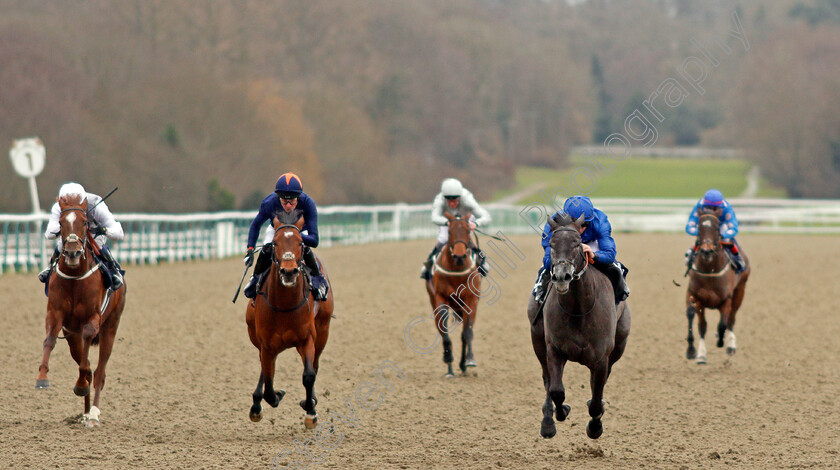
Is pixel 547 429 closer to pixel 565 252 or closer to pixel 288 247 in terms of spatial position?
pixel 565 252

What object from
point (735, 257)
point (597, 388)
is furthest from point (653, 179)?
point (597, 388)

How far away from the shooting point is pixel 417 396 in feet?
29.0

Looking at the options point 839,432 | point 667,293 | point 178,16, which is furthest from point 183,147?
point 839,432

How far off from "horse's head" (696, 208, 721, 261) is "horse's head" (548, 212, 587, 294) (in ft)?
15.6

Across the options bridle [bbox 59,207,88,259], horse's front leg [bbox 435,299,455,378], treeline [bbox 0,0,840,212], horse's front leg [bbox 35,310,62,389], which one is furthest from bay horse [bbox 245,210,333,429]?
treeline [bbox 0,0,840,212]

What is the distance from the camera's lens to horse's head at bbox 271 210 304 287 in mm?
6559

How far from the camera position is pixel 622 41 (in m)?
98.6

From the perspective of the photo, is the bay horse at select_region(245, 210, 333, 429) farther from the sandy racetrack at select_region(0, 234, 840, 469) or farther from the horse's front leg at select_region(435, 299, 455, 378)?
the horse's front leg at select_region(435, 299, 455, 378)

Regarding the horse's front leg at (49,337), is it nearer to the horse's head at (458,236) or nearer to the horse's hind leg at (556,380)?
the horse's hind leg at (556,380)

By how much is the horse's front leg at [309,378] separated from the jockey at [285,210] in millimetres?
423

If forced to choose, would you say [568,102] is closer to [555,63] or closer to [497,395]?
[555,63]

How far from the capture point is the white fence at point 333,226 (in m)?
18.3

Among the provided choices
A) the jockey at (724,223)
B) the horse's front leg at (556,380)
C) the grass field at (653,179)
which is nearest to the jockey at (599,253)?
the horse's front leg at (556,380)

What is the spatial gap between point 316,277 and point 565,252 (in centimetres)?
237
